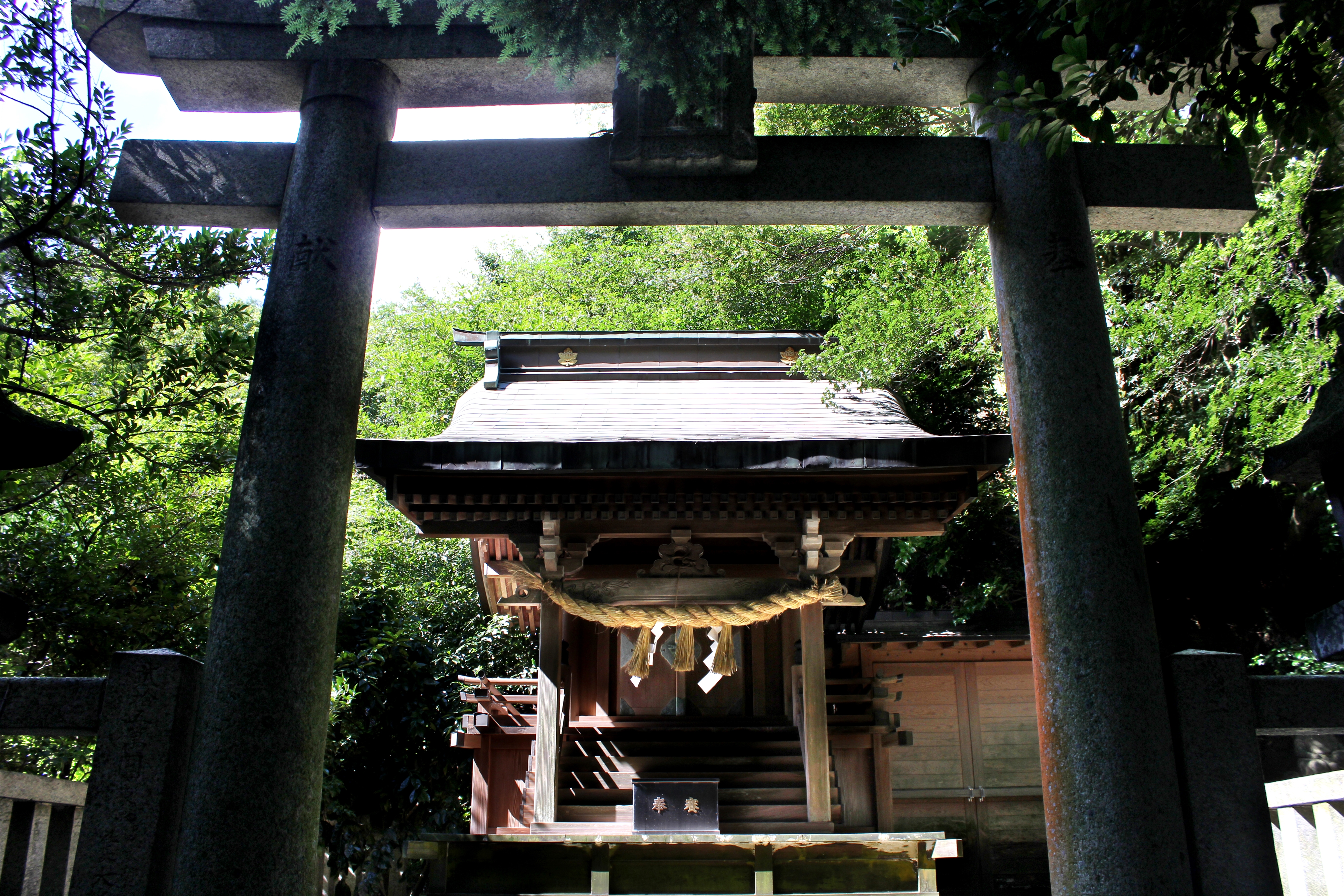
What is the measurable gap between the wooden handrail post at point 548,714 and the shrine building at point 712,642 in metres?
0.02

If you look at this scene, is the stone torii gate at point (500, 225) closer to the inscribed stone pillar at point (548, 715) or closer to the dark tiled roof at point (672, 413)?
the dark tiled roof at point (672, 413)

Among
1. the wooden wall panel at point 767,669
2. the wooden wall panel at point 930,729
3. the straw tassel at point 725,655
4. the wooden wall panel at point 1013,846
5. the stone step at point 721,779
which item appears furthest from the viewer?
the wooden wall panel at point 930,729

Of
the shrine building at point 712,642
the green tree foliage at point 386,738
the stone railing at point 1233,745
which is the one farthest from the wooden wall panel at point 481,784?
the stone railing at point 1233,745

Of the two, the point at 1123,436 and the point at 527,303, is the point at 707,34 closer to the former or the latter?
the point at 1123,436

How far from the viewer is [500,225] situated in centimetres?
374

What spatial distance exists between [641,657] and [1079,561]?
4.97 meters

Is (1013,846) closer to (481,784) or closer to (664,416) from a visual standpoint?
(481,784)

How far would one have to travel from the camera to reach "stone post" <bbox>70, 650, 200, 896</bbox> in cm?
264

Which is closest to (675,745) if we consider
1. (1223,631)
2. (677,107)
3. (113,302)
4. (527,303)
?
(113,302)

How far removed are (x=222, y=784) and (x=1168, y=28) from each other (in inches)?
148

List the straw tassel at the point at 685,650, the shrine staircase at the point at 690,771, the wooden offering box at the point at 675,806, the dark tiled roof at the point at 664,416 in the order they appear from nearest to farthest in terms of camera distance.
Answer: the dark tiled roof at the point at 664,416 < the wooden offering box at the point at 675,806 < the shrine staircase at the point at 690,771 < the straw tassel at the point at 685,650

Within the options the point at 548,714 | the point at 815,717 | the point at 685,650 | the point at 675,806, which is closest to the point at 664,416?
the point at 685,650

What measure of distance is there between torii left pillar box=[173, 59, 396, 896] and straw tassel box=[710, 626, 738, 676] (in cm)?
446

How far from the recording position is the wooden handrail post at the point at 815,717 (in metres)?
6.96
